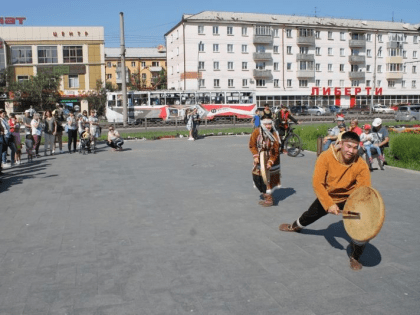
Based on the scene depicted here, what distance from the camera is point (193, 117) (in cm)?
2272

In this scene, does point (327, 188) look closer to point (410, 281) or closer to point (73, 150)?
point (410, 281)

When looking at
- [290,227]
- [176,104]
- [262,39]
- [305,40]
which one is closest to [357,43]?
[305,40]

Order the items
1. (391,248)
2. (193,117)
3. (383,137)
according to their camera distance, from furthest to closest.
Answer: (193,117) → (383,137) → (391,248)

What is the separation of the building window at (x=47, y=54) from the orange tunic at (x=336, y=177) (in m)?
57.8

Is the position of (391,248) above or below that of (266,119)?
below

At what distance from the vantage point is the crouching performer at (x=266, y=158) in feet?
26.4

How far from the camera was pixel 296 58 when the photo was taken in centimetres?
7381

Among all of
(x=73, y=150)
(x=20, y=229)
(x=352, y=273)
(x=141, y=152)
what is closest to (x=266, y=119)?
(x=352, y=273)

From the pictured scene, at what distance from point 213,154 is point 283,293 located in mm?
12242

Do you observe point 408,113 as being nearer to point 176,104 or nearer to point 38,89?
point 176,104

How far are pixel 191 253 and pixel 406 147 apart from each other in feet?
33.0

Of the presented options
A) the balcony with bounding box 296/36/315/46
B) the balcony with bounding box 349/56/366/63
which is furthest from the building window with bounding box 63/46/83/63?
the balcony with bounding box 349/56/366/63

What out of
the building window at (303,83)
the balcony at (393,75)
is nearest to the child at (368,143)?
the building window at (303,83)

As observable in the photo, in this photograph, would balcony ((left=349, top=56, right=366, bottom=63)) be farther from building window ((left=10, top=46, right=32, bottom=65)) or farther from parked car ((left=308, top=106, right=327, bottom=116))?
building window ((left=10, top=46, right=32, bottom=65))
